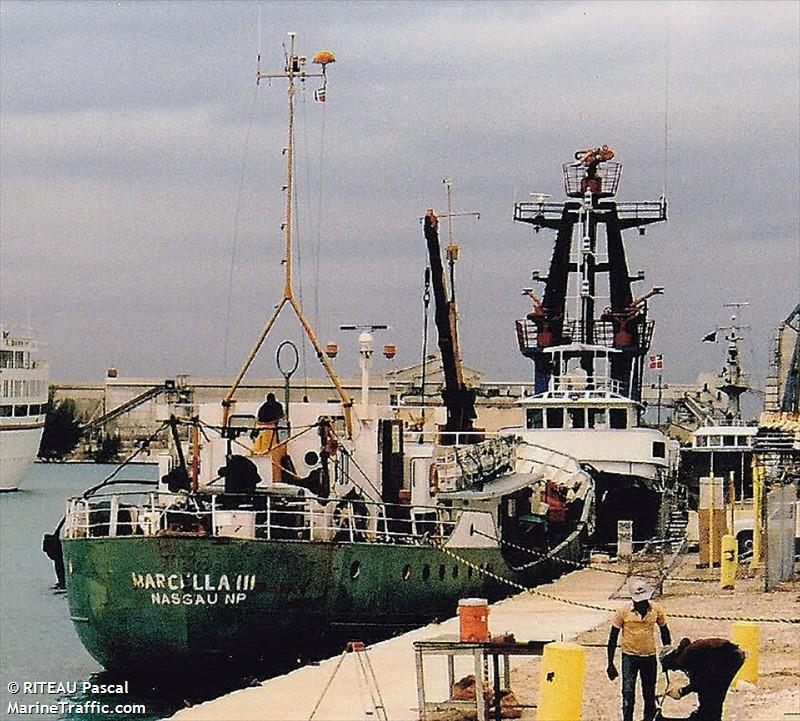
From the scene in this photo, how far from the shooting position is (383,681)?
20.0m

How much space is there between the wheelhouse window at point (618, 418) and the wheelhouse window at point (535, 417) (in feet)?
6.56

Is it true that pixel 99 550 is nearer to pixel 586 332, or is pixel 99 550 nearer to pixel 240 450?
pixel 240 450

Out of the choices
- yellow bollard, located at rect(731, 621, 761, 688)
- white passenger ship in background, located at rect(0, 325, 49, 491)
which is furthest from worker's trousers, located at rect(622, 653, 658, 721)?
white passenger ship in background, located at rect(0, 325, 49, 491)

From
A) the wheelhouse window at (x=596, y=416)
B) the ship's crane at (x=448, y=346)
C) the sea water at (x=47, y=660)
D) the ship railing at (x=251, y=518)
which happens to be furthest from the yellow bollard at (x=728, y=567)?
the ship's crane at (x=448, y=346)

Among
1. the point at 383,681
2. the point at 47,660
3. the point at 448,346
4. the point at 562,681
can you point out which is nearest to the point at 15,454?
the point at 448,346

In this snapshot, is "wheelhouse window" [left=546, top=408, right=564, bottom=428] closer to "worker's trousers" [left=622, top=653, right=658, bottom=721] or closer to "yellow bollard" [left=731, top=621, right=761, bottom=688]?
"yellow bollard" [left=731, top=621, right=761, bottom=688]

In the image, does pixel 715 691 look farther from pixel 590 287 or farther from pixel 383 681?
pixel 590 287

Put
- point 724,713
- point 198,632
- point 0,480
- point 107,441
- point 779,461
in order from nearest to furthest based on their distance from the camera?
point 724,713, point 198,632, point 779,461, point 0,480, point 107,441

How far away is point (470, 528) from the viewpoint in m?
28.5

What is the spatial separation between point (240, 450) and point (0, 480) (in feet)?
272

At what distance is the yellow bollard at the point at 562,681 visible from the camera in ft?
48.9

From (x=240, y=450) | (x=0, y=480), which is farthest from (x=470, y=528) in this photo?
(x=0, y=480)

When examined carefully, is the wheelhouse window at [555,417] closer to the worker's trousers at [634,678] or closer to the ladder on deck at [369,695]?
the ladder on deck at [369,695]

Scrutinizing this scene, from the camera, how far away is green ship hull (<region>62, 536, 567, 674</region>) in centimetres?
2291
